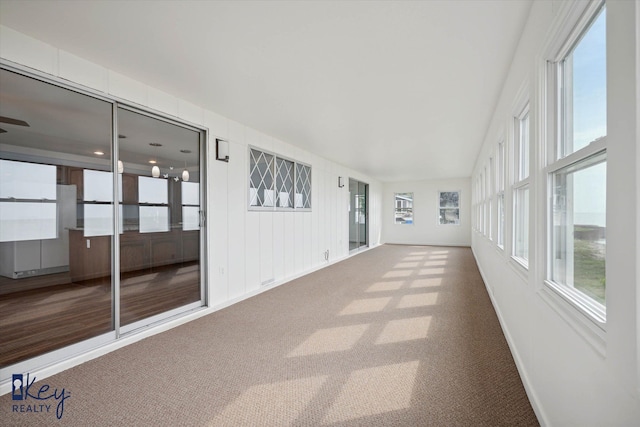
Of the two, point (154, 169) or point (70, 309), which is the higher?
point (154, 169)

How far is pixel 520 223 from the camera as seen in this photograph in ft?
9.28

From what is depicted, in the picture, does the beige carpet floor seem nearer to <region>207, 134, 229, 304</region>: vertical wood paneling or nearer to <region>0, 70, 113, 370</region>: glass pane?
<region>207, 134, 229, 304</region>: vertical wood paneling

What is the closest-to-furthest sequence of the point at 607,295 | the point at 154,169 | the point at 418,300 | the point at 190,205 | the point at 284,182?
the point at 607,295
the point at 154,169
the point at 190,205
the point at 418,300
the point at 284,182

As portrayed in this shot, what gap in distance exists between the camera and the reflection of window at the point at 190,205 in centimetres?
360

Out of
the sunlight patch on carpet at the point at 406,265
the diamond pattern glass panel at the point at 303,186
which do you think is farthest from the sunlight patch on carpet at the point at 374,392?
the sunlight patch on carpet at the point at 406,265

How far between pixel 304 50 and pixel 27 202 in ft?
7.87

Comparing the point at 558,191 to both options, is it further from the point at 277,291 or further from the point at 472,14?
the point at 277,291

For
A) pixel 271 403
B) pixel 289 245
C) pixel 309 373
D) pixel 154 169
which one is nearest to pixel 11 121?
pixel 154 169

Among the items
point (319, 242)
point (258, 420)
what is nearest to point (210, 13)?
point (258, 420)

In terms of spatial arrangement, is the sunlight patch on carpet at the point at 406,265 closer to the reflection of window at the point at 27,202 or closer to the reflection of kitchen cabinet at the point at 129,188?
the reflection of kitchen cabinet at the point at 129,188

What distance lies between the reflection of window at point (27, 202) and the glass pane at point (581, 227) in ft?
11.1

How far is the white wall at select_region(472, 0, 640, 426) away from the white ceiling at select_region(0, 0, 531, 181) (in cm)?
53

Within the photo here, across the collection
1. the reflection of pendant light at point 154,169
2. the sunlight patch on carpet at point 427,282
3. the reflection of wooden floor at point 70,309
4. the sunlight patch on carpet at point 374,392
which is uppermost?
the reflection of pendant light at point 154,169

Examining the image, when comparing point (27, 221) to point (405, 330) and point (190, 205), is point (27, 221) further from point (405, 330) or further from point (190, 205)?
point (405, 330)
